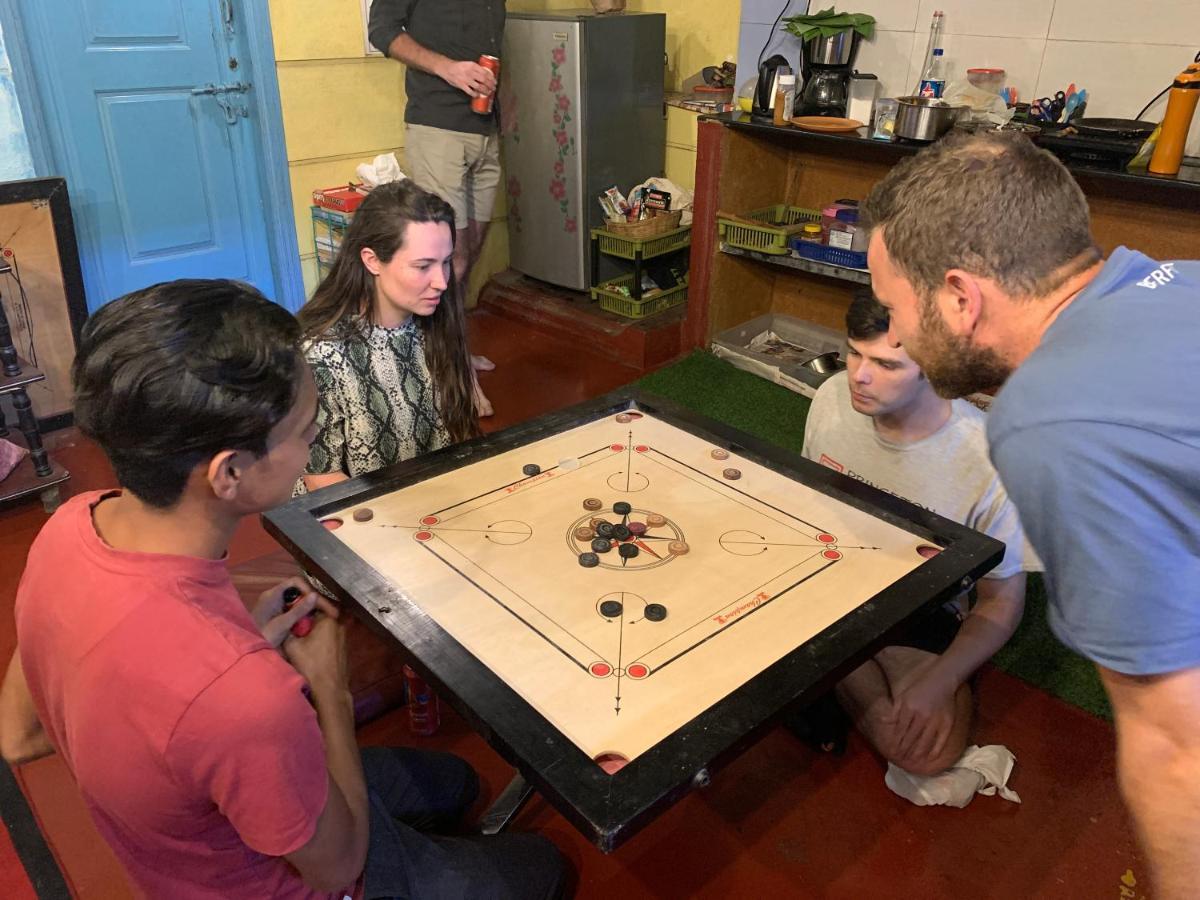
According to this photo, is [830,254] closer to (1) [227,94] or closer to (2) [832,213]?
(2) [832,213]

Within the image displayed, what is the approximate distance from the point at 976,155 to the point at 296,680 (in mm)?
1086

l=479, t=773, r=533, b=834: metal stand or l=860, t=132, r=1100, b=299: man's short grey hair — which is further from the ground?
l=860, t=132, r=1100, b=299: man's short grey hair

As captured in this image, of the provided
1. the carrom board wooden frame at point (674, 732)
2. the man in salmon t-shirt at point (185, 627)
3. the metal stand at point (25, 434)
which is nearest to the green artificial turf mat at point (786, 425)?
the carrom board wooden frame at point (674, 732)

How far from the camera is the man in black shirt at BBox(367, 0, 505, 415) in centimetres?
349

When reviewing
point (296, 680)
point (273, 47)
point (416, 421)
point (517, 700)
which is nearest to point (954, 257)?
point (517, 700)

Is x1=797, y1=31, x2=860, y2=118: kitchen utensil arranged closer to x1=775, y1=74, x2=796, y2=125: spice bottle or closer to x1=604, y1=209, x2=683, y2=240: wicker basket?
x1=775, y1=74, x2=796, y2=125: spice bottle

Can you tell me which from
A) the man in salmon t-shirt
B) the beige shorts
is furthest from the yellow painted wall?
the man in salmon t-shirt

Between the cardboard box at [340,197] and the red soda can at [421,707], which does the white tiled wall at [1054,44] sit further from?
the red soda can at [421,707]

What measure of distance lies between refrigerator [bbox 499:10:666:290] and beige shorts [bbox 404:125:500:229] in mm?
427

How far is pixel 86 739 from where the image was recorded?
93cm

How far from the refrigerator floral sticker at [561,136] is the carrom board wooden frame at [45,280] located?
2.03 m

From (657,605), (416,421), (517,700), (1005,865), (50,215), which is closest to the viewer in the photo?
(517,700)

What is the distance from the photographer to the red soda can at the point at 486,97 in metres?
3.50

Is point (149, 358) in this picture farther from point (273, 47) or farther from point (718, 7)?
point (718, 7)
